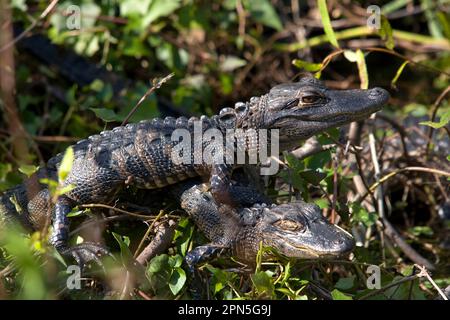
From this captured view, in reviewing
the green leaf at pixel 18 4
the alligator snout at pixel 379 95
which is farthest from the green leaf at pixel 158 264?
the green leaf at pixel 18 4

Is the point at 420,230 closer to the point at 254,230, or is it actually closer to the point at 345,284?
the point at 345,284

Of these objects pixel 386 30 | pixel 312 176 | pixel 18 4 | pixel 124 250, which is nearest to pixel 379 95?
pixel 312 176

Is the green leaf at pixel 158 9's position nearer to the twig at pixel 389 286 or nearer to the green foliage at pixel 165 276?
the green foliage at pixel 165 276

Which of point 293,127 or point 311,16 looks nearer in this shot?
point 293,127

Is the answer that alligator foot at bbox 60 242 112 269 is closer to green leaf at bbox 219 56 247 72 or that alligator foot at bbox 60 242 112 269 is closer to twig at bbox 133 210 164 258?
twig at bbox 133 210 164 258
